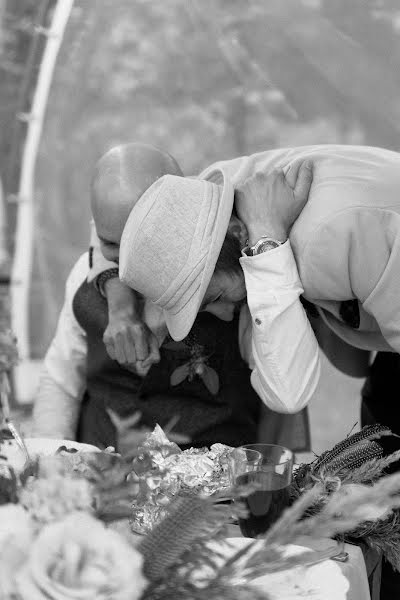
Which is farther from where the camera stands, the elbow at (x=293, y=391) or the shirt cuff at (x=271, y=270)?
the elbow at (x=293, y=391)

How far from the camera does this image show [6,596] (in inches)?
24.0

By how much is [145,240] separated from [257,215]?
248mm

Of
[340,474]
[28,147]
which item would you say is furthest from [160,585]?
[28,147]

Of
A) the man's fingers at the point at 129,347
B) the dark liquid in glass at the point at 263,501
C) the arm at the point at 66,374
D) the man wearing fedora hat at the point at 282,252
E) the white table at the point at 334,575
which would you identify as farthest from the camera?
the arm at the point at 66,374

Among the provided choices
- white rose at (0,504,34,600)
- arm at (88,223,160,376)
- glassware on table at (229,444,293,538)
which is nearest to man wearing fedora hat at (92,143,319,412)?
arm at (88,223,160,376)

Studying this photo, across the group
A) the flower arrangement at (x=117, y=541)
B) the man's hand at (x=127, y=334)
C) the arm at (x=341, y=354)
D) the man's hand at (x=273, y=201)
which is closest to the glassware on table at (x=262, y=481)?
the flower arrangement at (x=117, y=541)

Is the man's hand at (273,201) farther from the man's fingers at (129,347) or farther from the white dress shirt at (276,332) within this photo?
the man's fingers at (129,347)

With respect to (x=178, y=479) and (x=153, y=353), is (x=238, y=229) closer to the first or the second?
(x=153, y=353)

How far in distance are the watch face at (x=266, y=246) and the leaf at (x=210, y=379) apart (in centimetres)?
40

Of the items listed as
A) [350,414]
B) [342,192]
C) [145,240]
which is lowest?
[350,414]

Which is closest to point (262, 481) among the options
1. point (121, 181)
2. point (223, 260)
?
point (223, 260)

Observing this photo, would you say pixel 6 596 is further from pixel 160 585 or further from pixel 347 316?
pixel 347 316

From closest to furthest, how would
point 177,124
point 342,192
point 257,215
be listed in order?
point 342,192, point 257,215, point 177,124

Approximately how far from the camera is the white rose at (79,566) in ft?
1.94
